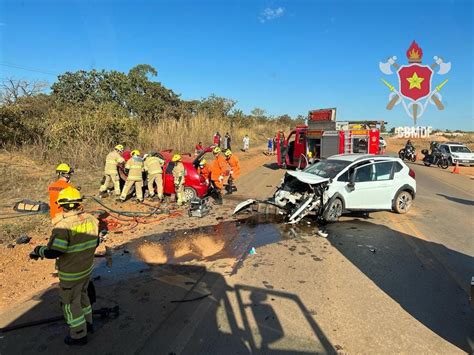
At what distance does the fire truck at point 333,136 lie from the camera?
1625 centimetres

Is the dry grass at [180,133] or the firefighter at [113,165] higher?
the dry grass at [180,133]

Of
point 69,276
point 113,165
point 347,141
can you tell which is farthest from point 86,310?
point 347,141

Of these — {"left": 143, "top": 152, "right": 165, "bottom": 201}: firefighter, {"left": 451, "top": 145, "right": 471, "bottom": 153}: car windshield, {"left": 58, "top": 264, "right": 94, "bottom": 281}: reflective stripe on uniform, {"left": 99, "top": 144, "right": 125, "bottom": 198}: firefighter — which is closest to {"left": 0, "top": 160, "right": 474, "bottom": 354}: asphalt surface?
{"left": 58, "top": 264, "right": 94, "bottom": 281}: reflective stripe on uniform

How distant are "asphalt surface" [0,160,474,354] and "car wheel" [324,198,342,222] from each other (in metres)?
0.96

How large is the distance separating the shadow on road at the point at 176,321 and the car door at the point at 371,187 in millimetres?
4764

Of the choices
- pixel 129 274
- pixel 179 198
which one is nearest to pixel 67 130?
pixel 179 198

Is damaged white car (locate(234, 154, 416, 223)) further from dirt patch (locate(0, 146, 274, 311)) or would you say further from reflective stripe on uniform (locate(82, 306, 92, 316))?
reflective stripe on uniform (locate(82, 306, 92, 316))

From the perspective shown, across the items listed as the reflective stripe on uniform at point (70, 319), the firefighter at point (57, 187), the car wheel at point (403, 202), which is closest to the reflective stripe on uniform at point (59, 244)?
the reflective stripe on uniform at point (70, 319)

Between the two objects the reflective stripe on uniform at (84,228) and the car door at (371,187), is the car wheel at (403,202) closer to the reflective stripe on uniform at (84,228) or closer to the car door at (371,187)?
the car door at (371,187)

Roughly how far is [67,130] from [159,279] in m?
13.1

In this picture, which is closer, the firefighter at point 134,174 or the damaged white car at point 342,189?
the damaged white car at point 342,189

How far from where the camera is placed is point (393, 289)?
4.99 metres

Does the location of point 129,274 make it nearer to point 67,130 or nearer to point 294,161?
point 67,130

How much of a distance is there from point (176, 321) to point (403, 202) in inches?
307
